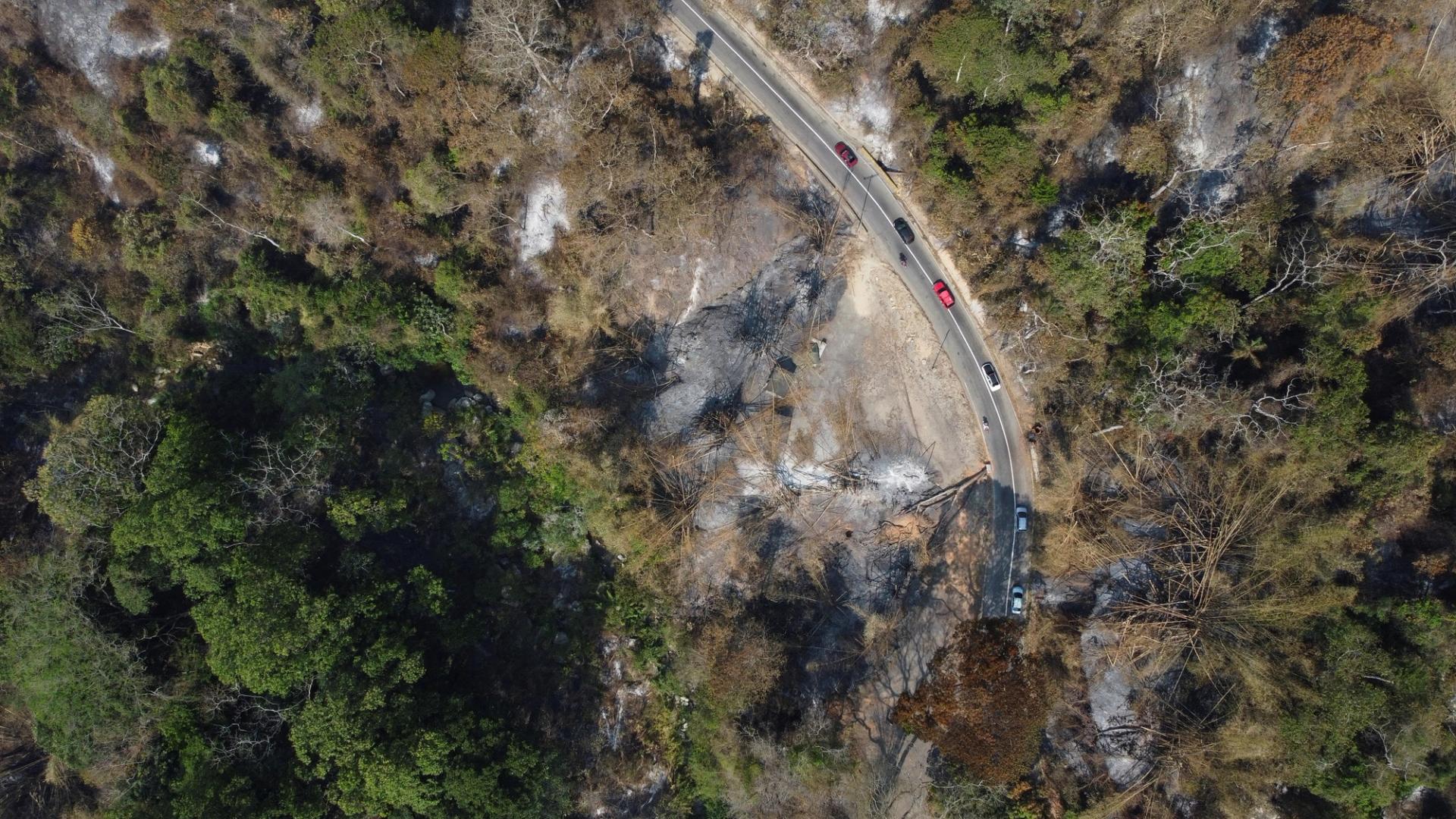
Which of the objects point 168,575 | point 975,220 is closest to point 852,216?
point 975,220

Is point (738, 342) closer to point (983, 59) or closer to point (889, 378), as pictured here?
point (889, 378)

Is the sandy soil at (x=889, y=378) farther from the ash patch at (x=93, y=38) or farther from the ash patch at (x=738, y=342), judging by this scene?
the ash patch at (x=93, y=38)

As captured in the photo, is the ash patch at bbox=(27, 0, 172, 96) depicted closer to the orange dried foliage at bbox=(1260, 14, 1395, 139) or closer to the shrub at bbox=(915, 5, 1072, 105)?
the shrub at bbox=(915, 5, 1072, 105)

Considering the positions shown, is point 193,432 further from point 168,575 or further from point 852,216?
point 852,216

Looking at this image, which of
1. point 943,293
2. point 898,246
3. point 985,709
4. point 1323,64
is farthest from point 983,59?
point 985,709

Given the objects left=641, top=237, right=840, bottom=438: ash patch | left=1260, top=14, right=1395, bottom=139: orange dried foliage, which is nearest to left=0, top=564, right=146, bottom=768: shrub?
left=641, top=237, right=840, bottom=438: ash patch

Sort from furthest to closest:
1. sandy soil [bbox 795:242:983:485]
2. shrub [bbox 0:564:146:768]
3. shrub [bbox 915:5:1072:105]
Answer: sandy soil [bbox 795:242:983:485]
shrub [bbox 0:564:146:768]
shrub [bbox 915:5:1072:105]
